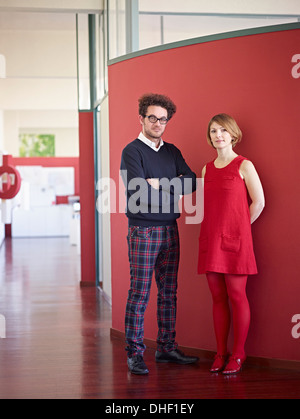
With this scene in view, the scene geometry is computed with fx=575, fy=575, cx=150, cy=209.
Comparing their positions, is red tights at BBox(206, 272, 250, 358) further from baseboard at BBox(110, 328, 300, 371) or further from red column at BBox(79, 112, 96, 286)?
red column at BBox(79, 112, 96, 286)

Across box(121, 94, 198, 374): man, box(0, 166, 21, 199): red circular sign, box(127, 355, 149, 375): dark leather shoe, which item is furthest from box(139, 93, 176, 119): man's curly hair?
box(0, 166, 21, 199): red circular sign

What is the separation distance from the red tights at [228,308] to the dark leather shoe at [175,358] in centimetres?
23

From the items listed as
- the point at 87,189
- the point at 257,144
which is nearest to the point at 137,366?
the point at 257,144

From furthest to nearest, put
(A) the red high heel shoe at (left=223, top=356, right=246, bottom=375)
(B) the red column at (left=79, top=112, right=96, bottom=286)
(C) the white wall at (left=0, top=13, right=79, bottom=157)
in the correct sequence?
(C) the white wall at (left=0, top=13, right=79, bottom=157) < (B) the red column at (left=79, top=112, right=96, bottom=286) < (A) the red high heel shoe at (left=223, top=356, right=246, bottom=375)

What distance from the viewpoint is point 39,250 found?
1039 centimetres

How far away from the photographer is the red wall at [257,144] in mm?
3445

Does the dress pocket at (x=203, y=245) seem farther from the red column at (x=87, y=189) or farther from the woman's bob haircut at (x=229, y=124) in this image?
the red column at (x=87, y=189)

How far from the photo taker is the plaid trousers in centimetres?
338

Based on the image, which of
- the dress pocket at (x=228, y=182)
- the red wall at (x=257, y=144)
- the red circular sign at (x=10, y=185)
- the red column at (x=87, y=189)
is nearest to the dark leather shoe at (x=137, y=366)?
the red wall at (x=257, y=144)

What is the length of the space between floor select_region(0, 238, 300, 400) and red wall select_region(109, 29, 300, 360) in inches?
11.9

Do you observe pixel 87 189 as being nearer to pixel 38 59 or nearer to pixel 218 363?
pixel 38 59

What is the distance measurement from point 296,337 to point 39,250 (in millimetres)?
7492

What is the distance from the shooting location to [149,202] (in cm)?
327

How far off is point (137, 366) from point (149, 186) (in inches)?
42.4
